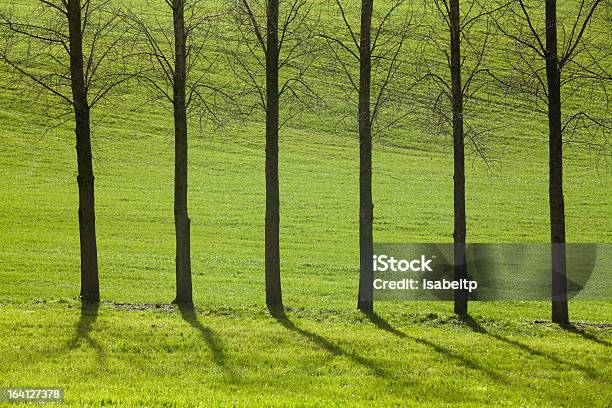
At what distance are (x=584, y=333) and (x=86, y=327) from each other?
33.9 feet

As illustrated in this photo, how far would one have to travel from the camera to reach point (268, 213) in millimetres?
18625

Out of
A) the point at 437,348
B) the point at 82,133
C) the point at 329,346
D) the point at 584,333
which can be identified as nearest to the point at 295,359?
the point at 329,346

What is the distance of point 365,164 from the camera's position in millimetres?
18328

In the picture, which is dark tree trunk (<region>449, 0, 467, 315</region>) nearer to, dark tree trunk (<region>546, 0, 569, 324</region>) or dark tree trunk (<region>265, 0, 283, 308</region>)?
dark tree trunk (<region>546, 0, 569, 324</region>)

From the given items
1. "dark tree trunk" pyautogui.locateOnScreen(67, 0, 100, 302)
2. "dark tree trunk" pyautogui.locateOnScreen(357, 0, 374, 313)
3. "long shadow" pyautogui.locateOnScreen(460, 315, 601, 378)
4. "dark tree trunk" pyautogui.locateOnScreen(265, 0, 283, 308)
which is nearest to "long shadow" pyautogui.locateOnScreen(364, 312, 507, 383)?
"dark tree trunk" pyautogui.locateOnScreen(357, 0, 374, 313)

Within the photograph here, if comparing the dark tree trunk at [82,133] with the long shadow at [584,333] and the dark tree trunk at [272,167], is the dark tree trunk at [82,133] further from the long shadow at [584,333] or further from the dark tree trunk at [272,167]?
the long shadow at [584,333]

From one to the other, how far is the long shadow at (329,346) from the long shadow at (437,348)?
158cm

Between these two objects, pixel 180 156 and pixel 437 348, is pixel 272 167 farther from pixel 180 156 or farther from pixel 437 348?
pixel 437 348

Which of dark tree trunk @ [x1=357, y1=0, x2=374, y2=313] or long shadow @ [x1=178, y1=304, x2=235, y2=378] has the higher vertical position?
dark tree trunk @ [x1=357, y1=0, x2=374, y2=313]

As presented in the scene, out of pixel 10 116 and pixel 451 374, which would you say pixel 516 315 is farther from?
pixel 10 116

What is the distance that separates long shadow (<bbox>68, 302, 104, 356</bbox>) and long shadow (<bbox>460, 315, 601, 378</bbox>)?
25.0 ft

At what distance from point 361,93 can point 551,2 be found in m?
4.76

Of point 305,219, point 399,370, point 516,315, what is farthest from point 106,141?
point 399,370

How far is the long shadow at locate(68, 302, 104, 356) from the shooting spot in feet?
43.2
